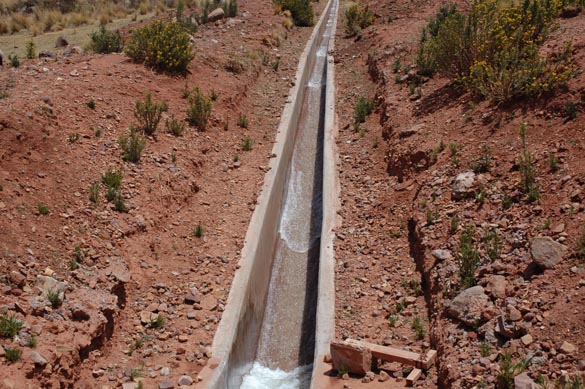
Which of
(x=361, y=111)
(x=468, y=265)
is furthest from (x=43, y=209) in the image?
(x=361, y=111)

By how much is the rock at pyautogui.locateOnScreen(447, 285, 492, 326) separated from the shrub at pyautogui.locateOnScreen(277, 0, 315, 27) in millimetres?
19942

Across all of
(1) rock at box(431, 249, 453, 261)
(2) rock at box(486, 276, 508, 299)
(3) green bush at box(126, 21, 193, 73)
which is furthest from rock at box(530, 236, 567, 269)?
(3) green bush at box(126, 21, 193, 73)

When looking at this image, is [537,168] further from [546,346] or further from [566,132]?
[546,346]

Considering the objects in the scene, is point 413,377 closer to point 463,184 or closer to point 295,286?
point 463,184

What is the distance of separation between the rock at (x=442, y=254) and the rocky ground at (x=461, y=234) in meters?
0.02

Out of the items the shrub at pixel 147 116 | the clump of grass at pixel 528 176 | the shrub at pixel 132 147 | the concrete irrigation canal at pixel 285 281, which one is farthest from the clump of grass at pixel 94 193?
the clump of grass at pixel 528 176

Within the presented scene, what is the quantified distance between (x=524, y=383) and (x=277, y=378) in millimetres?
4038

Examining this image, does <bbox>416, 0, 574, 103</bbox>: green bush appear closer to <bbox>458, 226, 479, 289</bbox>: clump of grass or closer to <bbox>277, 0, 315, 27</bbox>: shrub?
<bbox>458, 226, 479, 289</bbox>: clump of grass

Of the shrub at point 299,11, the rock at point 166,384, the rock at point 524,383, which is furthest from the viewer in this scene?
the shrub at point 299,11

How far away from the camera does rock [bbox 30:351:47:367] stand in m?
6.38

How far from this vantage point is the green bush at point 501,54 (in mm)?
10742

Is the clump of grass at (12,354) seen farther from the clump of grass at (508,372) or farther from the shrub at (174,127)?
the shrub at (174,127)

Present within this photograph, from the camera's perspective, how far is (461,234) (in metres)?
8.87

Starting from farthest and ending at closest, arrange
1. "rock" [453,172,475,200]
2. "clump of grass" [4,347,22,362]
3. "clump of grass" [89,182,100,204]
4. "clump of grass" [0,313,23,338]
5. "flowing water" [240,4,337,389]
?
"rock" [453,172,475,200]
"clump of grass" [89,182,100,204]
"flowing water" [240,4,337,389]
"clump of grass" [0,313,23,338]
"clump of grass" [4,347,22,362]
